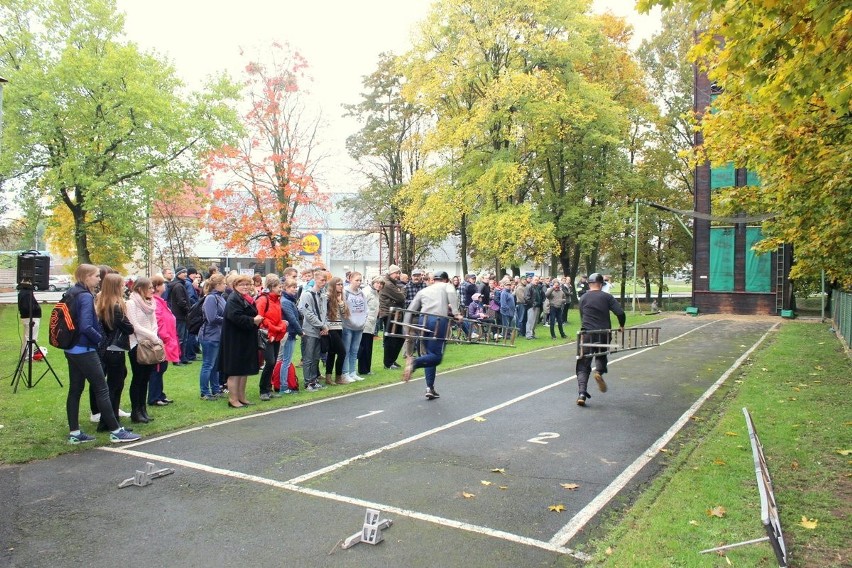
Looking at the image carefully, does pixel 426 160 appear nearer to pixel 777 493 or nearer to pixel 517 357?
pixel 517 357

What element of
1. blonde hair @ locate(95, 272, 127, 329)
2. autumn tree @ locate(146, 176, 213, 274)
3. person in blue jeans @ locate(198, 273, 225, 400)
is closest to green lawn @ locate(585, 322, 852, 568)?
blonde hair @ locate(95, 272, 127, 329)

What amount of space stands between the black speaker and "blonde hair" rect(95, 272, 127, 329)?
13.4ft

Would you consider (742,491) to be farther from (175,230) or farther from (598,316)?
(175,230)

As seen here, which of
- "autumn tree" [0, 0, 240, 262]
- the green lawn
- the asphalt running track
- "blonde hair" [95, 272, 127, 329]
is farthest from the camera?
"autumn tree" [0, 0, 240, 262]

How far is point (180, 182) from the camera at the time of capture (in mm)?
30172

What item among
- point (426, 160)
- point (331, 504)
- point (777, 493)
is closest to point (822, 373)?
point (777, 493)

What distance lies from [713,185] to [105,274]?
3369 centimetres

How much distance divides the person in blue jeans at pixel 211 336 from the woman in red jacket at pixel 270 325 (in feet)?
2.33

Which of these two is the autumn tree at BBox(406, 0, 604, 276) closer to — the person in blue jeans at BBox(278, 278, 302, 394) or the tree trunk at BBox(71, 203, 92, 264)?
the tree trunk at BBox(71, 203, 92, 264)

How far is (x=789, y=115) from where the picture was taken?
9.30 metres

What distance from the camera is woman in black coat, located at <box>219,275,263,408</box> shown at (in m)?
8.98

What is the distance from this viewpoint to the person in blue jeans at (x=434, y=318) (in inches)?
376

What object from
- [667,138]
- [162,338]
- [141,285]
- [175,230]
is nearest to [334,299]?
[162,338]

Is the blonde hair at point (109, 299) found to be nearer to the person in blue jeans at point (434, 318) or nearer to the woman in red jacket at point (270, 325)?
the woman in red jacket at point (270, 325)
